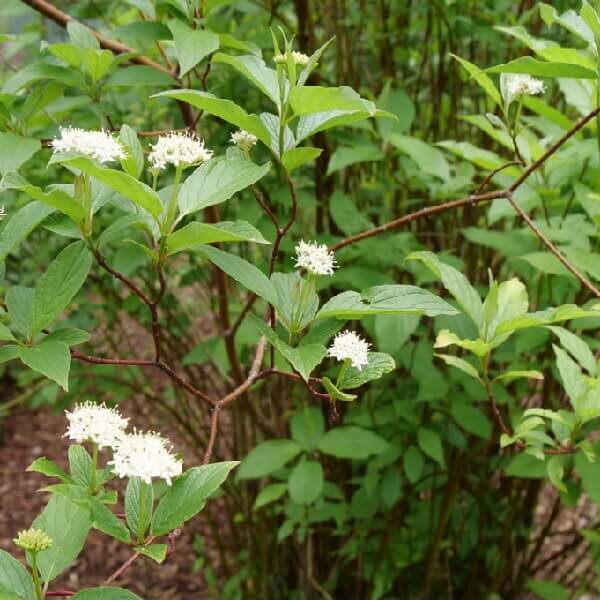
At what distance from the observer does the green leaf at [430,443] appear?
5.49 ft

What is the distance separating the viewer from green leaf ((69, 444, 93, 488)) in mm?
736

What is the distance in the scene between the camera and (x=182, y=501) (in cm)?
71

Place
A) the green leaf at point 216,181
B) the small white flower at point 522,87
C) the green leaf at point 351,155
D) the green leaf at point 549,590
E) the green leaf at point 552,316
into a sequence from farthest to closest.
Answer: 1. the green leaf at point 549,590
2. the green leaf at point 351,155
3. the small white flower at point 522,87
4. the green leaf at point 552,316
5. the green leaf at point 216,181

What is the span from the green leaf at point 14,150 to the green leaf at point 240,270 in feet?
1.07

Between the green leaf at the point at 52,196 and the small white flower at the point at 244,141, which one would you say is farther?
the small white flower at the point at 244,141

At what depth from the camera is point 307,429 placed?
1681mm

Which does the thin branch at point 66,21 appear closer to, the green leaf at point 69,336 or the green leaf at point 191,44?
the green leaf at point 191,44

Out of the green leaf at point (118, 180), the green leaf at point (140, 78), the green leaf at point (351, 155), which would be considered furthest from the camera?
the green leaf at point (351, 155)

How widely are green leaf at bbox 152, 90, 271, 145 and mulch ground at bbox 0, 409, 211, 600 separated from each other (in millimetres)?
1916

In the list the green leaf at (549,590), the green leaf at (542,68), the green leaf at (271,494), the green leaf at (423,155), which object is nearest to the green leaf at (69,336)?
the green leaf at (542,68)

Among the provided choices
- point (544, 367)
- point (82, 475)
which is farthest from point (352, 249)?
point (82, 475)

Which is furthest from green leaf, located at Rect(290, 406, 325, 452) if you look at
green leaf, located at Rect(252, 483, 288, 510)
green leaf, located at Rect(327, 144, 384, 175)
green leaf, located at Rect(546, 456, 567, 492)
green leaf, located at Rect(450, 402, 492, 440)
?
green leaf, located at Rect(546, 456, 567, 492)

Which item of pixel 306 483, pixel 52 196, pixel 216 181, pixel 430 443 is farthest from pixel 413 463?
pixel 52 196

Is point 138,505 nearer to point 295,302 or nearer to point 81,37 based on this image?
point 295,302
